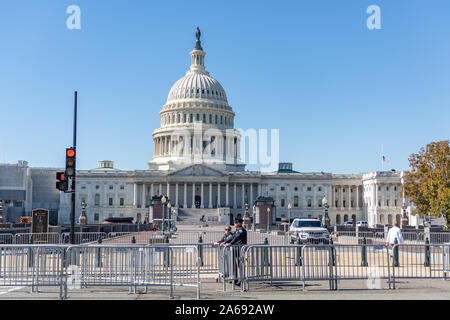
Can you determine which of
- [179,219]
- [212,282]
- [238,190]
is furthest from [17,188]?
[212,282]

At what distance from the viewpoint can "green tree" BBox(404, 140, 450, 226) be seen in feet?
214

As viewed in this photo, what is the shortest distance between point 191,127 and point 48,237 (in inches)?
4067

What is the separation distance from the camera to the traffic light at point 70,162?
73.7ft

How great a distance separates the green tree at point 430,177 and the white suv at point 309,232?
28381 millimetres

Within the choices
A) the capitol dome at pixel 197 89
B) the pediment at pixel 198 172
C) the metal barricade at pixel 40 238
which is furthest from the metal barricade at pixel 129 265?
the capitol dome at pixel 197 89

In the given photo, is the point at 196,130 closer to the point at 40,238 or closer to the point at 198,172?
the point at 198,172

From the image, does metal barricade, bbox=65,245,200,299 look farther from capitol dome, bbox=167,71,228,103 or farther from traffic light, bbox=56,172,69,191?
capitol dome, bbox=167,71,228,103

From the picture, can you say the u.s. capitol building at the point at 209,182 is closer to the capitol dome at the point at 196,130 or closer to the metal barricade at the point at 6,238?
the capitol dome at the point at 196,130

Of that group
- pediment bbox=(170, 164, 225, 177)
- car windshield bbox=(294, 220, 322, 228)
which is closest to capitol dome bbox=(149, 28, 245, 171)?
pediment bbox=(170, 164, 225, 177)

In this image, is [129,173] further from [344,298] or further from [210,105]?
[344,298]

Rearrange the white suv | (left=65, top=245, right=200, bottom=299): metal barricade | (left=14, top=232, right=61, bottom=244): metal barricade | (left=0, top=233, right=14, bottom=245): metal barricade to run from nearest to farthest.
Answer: (left=65, top=245, right=200, bottom=299): metal barricade < (left=14, top=232, right=61, bottom=244): metal barricade < (left=0, top=233, right=14, bottom=245): metal barricade < the white suv

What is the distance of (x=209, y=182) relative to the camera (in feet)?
412

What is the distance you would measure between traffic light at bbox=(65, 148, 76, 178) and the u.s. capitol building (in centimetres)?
9728

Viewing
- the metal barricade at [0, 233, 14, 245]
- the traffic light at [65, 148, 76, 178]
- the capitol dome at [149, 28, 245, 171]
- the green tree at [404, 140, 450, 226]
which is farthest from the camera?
the capitol dome at [149, 28, 245, 171]
